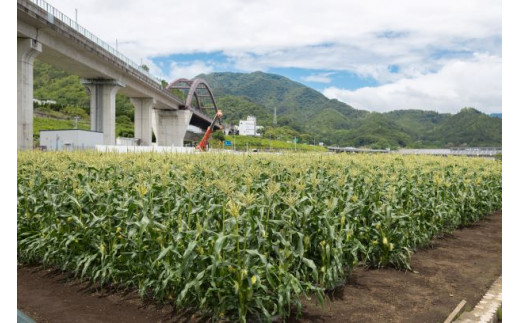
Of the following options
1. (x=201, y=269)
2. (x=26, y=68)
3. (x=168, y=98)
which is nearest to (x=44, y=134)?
(x=26, y=68)

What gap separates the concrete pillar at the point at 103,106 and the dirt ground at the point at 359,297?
42.8 meters

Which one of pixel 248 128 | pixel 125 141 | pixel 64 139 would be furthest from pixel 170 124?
pixel 248 128

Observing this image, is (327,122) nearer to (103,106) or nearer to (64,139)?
(103,106)

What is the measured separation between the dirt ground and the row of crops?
0.22 meters

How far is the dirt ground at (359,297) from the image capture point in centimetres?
504

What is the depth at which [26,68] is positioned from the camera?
101 ft

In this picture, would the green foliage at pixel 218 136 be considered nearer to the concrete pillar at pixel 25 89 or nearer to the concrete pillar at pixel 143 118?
the concrete pillar at pixel 143 118

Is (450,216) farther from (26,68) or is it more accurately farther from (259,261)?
(26,68)

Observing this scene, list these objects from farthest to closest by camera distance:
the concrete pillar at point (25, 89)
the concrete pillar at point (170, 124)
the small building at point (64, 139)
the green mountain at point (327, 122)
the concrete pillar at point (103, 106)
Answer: the green mountain at point (327, 122), the concrete pillar at point (170, 124), the concrete pillar at point (103, 106), the small building at point (64, 139), the concrete pillar at point (25, 89)

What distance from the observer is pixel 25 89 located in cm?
3059

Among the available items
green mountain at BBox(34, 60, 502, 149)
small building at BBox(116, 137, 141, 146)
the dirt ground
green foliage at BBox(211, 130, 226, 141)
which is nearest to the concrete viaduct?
small building at BBox(116, 137, 141, 146)

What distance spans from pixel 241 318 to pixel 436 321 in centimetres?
248

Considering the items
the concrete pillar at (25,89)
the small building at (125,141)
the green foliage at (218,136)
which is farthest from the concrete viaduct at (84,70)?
the green foliage at (218,136)

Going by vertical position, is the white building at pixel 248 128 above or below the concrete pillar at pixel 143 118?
above
